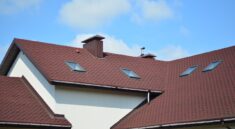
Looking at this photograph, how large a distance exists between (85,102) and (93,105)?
0.42 metres

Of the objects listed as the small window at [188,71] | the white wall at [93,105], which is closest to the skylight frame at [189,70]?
the small window at [188,71]

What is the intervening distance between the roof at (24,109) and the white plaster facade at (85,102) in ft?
1.59

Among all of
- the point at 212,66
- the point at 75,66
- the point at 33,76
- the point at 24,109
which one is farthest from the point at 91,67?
the point at 212,66

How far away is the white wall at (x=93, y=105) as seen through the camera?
57.8ft

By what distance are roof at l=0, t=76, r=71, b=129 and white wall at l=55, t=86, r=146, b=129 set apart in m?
0.88

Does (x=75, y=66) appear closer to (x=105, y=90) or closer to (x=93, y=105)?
(x=105, y=90)

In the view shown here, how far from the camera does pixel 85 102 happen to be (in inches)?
714

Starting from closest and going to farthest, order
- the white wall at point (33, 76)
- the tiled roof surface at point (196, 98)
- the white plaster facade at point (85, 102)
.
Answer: the tiled roof surface at point (196, 98) → the white plaster facade at point (85, 102) → the white wall at point (33, 76)

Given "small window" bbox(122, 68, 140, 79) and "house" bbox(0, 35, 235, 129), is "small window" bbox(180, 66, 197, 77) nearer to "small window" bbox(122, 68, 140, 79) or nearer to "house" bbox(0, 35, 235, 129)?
"house" bbox(0, 35, 235, 129)

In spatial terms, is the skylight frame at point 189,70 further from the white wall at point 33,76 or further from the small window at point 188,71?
the white wall at point 33,76

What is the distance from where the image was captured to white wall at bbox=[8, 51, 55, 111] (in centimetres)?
1772

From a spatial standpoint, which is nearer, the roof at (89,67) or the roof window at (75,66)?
the roof at (89,67)

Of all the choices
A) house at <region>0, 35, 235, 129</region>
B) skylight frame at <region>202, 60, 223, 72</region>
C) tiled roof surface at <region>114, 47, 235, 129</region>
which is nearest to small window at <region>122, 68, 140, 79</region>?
house at <region>0, 35, 235, 129</region>

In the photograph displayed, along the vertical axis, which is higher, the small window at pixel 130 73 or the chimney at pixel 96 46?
the chimney at pixel 96 46
